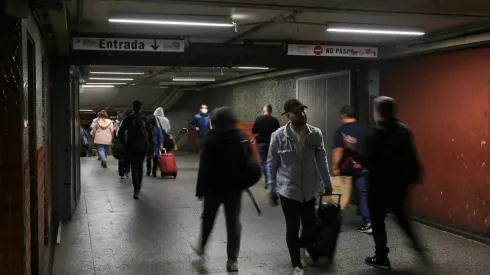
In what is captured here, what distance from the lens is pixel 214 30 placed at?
7215mm

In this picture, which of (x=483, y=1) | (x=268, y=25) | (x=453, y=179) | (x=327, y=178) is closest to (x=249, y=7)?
(x=268, y=25)

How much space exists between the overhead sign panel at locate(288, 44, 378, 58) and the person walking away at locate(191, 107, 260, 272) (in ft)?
11.1

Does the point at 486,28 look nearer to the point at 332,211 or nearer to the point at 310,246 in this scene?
the point at 332,211

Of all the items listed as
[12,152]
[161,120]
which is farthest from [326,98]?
[12,152]

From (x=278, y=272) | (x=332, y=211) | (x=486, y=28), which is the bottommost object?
(x=278, y=272)

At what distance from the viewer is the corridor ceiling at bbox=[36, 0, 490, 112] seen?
17.9ft

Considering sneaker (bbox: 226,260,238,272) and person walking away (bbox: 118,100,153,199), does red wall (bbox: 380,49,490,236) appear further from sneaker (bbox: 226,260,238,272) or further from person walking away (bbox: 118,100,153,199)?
person walking away (bbox: 118,100,153,199)

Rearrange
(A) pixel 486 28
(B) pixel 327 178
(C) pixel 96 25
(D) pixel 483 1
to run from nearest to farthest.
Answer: (B) pixel 327 178 → (D) pixel 483 1 → (A) pixel 486 28 → (C) pixel 96 25

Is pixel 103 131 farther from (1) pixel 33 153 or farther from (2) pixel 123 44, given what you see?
(1) pixel 33 153

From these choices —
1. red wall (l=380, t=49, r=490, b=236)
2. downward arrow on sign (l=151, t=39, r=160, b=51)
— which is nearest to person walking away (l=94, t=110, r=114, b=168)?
downward arrow on sign (l=151, t=39, r=160, b=51)

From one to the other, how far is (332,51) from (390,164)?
348 cm

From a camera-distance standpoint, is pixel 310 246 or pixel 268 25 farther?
pixel 268 25

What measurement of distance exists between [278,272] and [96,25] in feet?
13.5

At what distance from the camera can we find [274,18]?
6449mm
